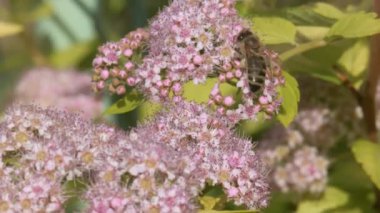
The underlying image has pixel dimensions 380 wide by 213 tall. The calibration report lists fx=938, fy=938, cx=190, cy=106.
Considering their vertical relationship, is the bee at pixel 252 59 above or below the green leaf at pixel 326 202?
above

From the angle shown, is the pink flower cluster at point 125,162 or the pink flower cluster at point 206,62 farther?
the pink flower cluster at point 206,62

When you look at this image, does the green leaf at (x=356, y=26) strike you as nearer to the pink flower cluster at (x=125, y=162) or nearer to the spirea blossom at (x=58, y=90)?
the pink flower cluster at (x=125, y=162)

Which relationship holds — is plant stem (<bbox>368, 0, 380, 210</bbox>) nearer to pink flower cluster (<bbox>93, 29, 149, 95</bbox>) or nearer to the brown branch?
the brown branch

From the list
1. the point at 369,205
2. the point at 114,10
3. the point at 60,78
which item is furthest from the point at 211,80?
the point at 114,10

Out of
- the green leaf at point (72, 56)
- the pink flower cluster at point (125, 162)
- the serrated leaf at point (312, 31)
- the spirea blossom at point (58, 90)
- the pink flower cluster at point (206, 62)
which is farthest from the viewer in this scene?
the green leaf at point (72, 56)

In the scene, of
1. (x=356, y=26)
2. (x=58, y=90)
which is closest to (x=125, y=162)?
(x=356, y=26)

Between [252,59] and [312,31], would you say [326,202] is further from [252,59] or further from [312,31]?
[252,59]

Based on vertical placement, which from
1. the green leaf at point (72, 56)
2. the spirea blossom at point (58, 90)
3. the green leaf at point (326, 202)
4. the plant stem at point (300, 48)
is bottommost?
the green leaf at point (326, 202)

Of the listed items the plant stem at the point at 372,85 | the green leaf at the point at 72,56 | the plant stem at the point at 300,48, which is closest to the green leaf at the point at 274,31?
the plant stem at the point at 300,48
